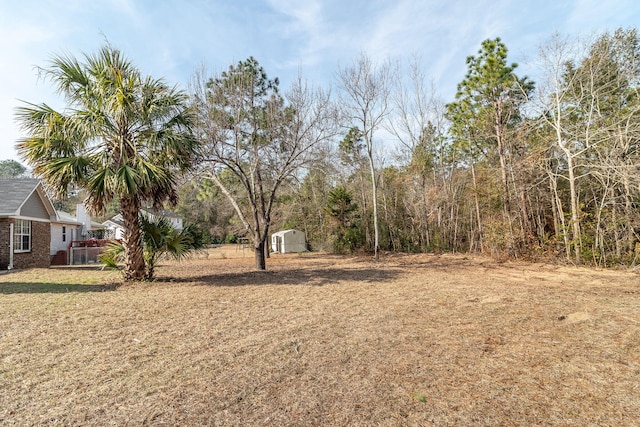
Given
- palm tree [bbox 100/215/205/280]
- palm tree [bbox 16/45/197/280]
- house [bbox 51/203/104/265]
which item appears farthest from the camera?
house [bbox 51/203/104/265]

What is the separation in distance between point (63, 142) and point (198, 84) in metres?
4.68

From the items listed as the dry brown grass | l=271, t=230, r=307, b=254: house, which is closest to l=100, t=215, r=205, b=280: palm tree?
the dry brown grass

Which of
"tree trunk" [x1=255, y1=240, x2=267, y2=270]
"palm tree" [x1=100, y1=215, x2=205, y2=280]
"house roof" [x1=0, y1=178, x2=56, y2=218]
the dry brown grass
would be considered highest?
"house roof" [x1=0, y1=178, x2=56, y2=218]

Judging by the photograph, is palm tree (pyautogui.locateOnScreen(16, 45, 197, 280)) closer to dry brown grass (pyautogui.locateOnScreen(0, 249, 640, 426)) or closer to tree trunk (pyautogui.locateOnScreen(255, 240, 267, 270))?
dry brown grass (pyautogui.locateOnScreen(0, 249, 640, 426))

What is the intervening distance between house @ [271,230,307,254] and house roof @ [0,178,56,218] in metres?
12.0

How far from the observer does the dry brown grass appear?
2.40 meters

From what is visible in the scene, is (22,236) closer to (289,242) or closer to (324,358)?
(289,242)

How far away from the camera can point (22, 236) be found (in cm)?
1209

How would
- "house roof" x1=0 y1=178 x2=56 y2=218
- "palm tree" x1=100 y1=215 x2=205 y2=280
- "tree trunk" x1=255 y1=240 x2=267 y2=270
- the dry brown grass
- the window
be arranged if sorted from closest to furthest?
1. the dry brown grass
2. "palm tree" x1=100 y1=215 x2=205 y2=280
3. "house roof" x1=0 y1=178 x2=56 y2=218
4. "tree trunk" x1=255 y1=240 x2=267 y2=270
5. the window

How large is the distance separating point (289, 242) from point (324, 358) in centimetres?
1811

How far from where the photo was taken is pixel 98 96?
7.55m

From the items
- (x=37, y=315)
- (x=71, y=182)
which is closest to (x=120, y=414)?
(x=37, y=315)

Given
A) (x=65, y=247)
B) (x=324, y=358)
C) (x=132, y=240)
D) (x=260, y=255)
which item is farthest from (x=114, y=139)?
(x=65, y=247)

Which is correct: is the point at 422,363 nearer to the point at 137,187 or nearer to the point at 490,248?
the point at 137,187
